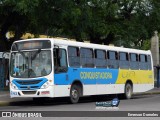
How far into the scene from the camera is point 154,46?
48.9 metres

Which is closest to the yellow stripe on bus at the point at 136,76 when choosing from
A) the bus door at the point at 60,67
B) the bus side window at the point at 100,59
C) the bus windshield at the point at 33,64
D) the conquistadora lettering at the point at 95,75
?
the conquistadora lettering at the point at 95,75

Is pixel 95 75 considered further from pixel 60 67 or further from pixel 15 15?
pixel 15 15

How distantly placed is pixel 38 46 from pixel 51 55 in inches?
33.0

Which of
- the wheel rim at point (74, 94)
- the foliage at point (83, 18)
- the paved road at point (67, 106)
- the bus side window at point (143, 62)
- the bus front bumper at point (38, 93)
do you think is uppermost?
the foliage at point (83, 18)

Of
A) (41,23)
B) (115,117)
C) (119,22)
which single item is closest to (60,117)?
(115,117)

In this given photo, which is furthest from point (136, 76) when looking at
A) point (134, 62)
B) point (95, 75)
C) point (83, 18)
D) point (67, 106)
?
point (67, 106)

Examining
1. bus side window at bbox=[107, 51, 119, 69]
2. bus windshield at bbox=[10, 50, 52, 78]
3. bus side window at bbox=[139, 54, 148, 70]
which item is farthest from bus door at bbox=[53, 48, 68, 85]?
bus side window at bbox=[139, 54, 148, 70]

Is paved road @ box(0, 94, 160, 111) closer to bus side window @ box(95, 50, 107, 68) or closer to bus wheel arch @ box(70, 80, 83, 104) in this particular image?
bus wheel arch @ box(70, 80, 83, 104)

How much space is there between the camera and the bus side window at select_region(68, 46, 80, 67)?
2142cm

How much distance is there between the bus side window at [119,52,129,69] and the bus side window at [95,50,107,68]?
195 cm

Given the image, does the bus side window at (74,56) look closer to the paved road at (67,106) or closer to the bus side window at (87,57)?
the bus side window at (87,57)

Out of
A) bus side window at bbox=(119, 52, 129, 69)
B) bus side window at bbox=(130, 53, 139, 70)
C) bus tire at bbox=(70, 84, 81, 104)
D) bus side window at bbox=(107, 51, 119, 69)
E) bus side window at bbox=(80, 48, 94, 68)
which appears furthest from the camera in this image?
bus side window at bbox=(130, 53, 139, 70)

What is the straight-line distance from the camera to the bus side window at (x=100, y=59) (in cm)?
2375

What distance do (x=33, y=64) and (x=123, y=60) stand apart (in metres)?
7.69
